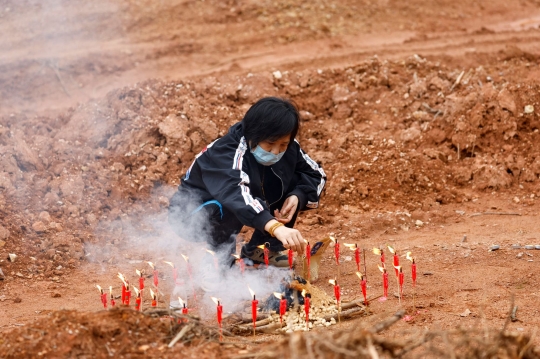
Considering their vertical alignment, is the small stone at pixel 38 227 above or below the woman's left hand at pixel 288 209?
below

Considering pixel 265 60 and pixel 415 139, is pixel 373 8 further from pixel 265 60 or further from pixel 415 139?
pixel 415 139

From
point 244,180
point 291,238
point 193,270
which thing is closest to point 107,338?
point 291,238

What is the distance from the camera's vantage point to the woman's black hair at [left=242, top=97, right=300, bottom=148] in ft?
16.9

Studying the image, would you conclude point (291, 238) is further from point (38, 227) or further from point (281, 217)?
point (38, 227)

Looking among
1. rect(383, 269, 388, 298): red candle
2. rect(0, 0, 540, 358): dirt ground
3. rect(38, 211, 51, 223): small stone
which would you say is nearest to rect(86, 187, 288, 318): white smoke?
rect(0, 0, 540, 358): dirt ground

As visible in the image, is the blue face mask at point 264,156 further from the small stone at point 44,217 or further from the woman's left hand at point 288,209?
the small stone at point 44,217

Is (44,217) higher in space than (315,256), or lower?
higher

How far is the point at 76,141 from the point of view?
28.1ft

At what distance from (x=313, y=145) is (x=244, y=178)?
368 centimetres

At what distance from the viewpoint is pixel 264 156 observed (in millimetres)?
5410

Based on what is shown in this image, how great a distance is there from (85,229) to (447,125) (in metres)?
4.57

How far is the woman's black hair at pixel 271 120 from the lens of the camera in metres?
5.14

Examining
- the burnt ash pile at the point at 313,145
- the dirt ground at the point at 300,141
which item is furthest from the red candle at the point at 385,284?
the burnt ash pile at the point at 313,145

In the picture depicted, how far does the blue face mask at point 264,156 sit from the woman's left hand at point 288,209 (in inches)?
15.1
